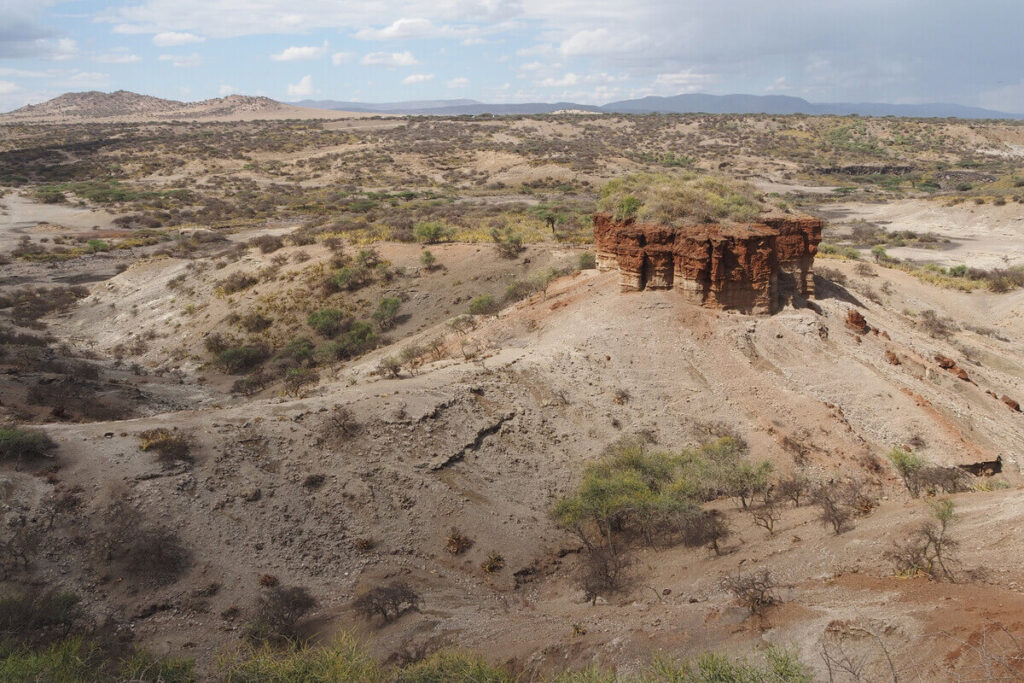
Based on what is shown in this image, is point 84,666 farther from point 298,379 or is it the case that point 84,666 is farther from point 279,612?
point 298,379

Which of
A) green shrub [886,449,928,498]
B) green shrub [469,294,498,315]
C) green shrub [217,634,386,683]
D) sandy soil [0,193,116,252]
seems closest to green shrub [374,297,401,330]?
green shrub [469,294,498,315]

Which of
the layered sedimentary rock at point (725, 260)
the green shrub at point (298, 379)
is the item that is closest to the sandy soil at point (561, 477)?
the layered sedimentary rock at point (725, 260)

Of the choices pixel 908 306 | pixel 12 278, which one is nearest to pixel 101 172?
pixel 12 278

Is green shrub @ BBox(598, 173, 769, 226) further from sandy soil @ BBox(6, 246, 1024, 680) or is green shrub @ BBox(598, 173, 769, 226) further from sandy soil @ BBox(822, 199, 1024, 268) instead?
sandy soil @ BBox(822, 199, 1024, 268)

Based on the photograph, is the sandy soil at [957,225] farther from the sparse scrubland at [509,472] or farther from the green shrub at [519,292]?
the green shrub at [519,292]

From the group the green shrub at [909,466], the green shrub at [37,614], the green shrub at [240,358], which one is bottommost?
the green shrub at [240,358]

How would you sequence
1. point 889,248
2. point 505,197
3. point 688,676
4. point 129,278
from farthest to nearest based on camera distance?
point 505,197, point 889,248, point 129,278, point 688,676

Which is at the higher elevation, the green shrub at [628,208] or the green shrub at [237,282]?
the green shrub at [628,208]

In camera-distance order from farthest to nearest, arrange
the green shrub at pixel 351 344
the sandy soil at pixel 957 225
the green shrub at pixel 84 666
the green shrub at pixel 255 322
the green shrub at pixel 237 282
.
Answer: the sandy soil at pixel 957 225 < the green shrub at pixel 237 282 < the green shrub at pixel 255 322 < the green shrub at pixel 351 344 < the green shrub at pixel 84 666

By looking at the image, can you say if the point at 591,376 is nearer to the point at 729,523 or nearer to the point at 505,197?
the point at 729,523
